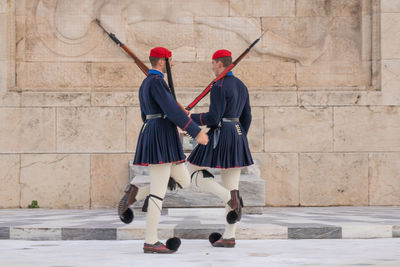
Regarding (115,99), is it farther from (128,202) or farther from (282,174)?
(128,202)

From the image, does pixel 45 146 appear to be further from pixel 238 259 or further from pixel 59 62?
pixel 238 259

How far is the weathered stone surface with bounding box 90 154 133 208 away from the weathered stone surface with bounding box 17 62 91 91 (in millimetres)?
1148

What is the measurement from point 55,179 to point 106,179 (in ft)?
2.45

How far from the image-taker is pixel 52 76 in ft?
36.5

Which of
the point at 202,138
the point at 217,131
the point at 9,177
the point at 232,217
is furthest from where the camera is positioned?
the point at 9,177

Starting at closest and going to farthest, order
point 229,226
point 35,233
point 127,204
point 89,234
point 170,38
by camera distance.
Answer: point 127,204, point 229,226, point 89,234, point 35,233, point 170,38

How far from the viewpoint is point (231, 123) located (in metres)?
6.80

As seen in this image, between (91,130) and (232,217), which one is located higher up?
(91,130)

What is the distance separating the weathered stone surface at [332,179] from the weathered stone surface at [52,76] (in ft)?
11.4

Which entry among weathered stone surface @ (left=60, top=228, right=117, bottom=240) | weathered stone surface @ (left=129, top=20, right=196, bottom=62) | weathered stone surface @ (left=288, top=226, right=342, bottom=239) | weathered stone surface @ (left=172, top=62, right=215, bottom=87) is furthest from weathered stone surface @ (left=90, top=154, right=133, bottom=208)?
weathered stone surface @ (left=288, top=226, right=342, bottom=239)

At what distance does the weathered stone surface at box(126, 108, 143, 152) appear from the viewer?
10938 millimetres

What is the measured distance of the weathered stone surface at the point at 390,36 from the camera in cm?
1112

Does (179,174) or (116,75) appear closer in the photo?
(179,174)

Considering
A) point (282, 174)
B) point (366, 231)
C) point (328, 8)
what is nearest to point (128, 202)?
point (366, 231)
